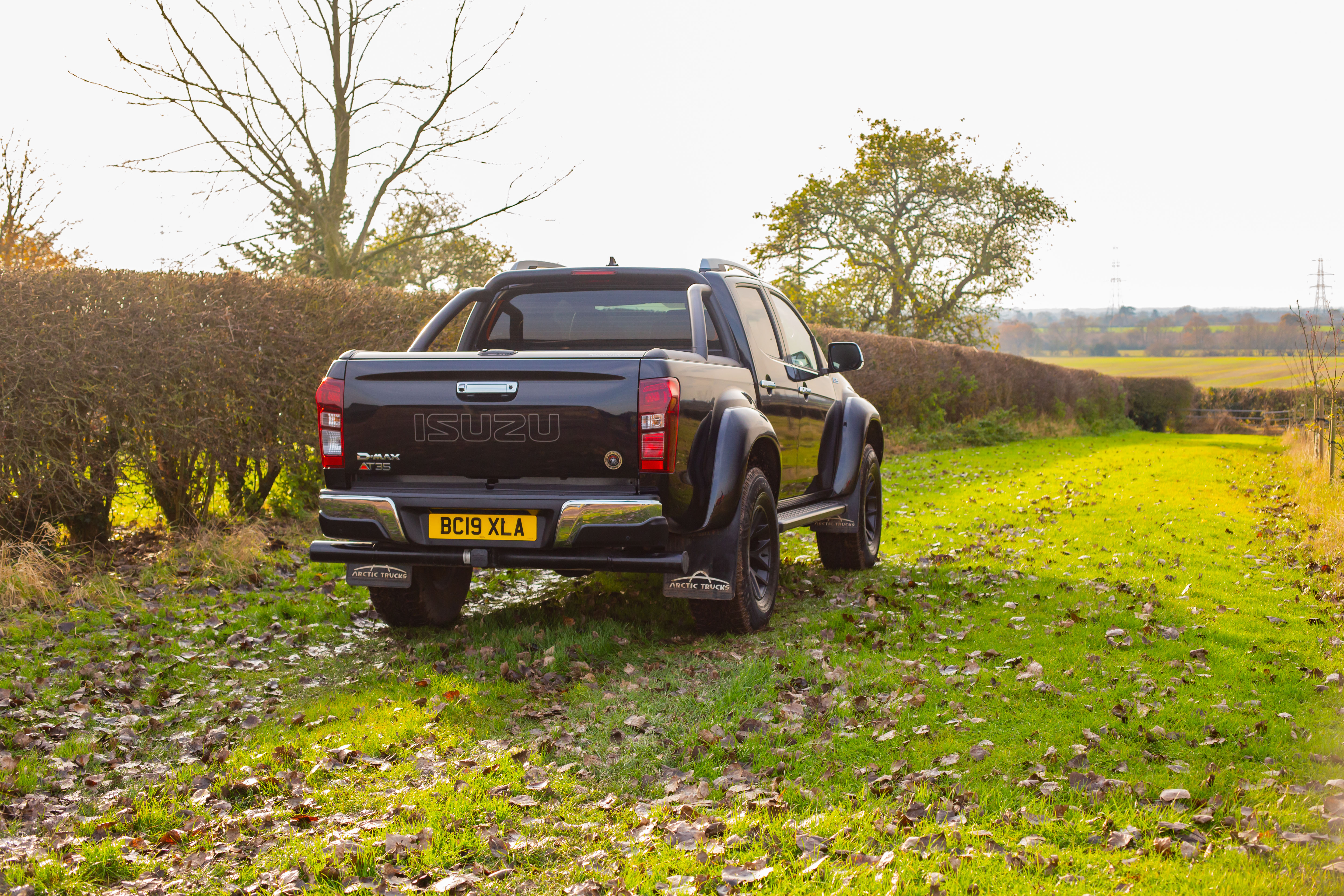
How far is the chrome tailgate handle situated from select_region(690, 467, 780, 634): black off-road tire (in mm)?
1450

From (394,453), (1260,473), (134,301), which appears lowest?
(1260,473)

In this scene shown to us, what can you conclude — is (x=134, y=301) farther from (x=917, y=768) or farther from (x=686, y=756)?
(x=917, y=768)

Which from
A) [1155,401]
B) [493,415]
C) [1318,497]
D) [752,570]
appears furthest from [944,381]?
[1155,401]

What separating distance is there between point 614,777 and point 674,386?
1.95 m

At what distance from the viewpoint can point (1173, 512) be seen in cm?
1242

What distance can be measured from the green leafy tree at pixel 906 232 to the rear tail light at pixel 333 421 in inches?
1238

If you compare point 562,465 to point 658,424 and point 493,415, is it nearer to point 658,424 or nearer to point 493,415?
point 493,415

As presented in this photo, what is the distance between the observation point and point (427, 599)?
6707 mm

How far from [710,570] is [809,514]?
1.63m

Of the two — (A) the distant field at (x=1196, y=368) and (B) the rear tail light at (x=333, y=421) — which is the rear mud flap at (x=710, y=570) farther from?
(A) the distant field at (x=1196, y=368)

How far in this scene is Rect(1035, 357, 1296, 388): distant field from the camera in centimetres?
5084

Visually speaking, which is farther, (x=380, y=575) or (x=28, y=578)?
(x=28, y=578)

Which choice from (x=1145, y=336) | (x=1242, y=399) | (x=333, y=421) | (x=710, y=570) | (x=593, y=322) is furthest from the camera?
(x=1145, y=336)

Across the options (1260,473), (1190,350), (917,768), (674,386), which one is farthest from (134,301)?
(1190,350)
